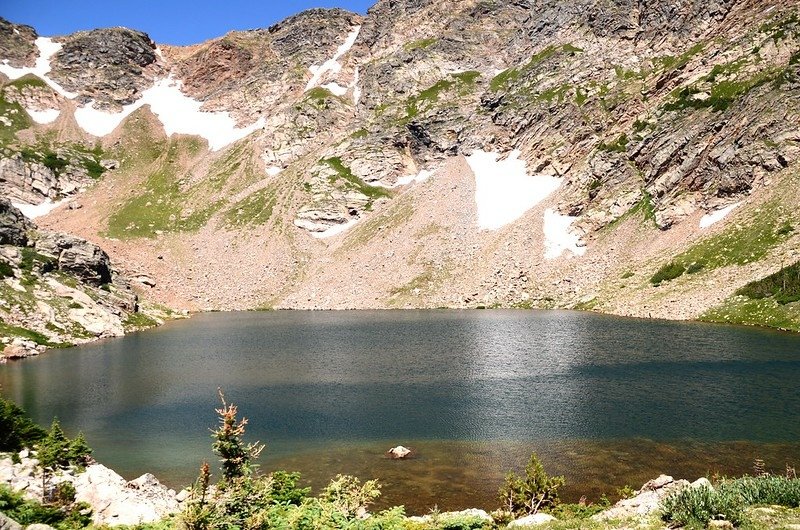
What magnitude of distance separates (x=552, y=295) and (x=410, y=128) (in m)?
76.2

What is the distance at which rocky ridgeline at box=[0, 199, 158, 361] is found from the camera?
64.7m

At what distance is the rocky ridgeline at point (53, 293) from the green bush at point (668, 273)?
82.0 m

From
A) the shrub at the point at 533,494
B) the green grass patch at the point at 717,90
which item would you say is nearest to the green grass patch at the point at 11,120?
the green grass patch at the point at 717,90

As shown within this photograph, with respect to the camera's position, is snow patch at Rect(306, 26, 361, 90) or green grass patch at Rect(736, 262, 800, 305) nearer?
green grass patch at Rect(736, 262, 800, 305)

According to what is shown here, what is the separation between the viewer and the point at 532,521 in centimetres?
1541

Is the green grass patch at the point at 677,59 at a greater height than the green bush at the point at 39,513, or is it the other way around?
the green grass patch at the point at 677,59

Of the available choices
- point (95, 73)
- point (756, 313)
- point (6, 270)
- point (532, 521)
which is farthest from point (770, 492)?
point (95, 73)

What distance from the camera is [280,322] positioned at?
3497 inches

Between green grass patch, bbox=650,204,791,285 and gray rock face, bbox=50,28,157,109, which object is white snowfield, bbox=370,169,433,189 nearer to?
green grass patch, bbox=650,204,791,285

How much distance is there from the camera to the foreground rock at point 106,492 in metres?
17.3

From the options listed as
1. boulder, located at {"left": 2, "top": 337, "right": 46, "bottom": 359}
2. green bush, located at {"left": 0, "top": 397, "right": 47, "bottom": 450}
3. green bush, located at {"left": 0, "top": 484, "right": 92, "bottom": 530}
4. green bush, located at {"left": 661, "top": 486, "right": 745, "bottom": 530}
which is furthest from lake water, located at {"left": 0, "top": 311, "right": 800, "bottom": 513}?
green bush, located at {"left": 661, "top": 486, "right": 745, "bottom": 530}

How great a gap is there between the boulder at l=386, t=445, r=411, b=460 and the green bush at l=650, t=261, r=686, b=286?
65184 millimetres

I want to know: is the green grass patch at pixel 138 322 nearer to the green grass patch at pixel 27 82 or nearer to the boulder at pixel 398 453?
the boulder at pixel 398 453

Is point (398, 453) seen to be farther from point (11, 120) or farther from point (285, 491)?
point (11, 120)
